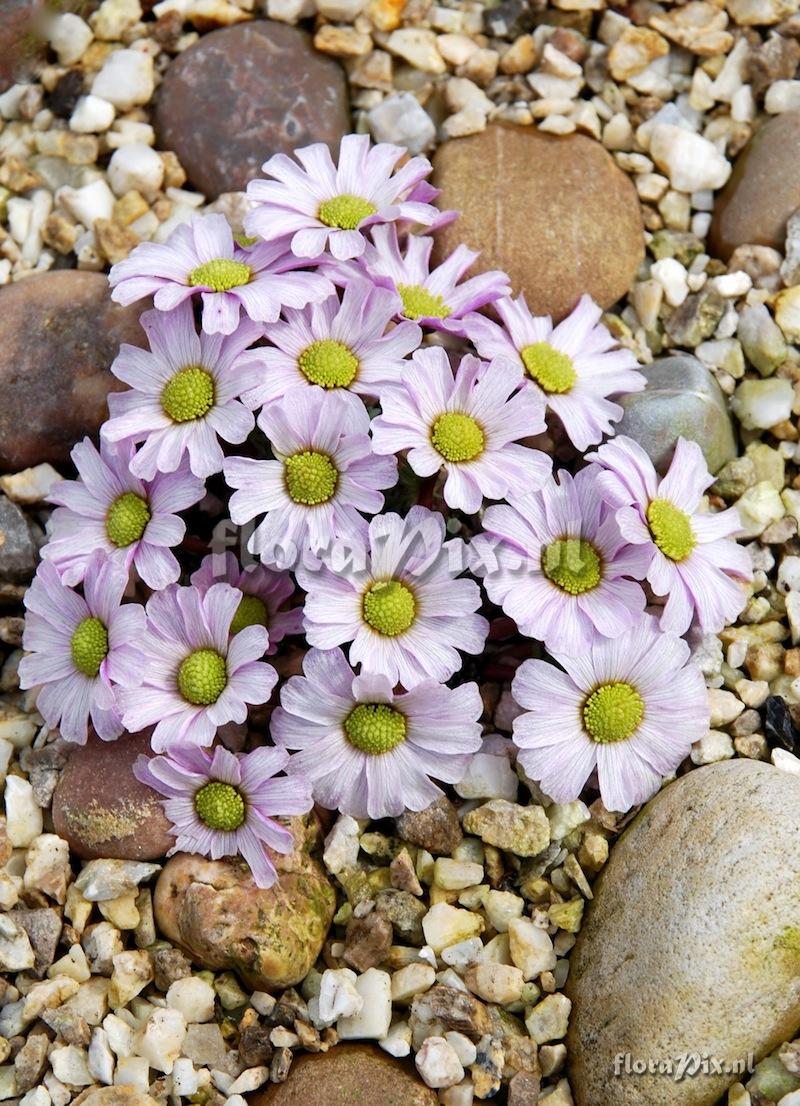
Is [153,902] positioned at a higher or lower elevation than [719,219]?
lower

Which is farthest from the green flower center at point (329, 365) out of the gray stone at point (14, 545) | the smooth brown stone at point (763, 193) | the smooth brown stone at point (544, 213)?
the smooth brown stone at point (763, 193)

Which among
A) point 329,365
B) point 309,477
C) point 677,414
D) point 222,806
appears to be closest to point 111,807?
point 222,806

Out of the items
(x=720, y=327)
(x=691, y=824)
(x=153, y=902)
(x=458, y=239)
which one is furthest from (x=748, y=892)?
(x=458, y=239)

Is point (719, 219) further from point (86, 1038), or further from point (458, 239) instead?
point (86, 1038)

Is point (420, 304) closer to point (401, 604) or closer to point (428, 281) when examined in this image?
point (428, 281)

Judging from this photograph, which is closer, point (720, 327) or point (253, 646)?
point (253, 646)

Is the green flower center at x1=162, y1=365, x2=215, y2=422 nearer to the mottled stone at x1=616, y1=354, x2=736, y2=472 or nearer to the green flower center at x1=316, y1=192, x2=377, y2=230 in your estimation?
the green flower center at x1=316, y1=192, x2=377, y2=230
